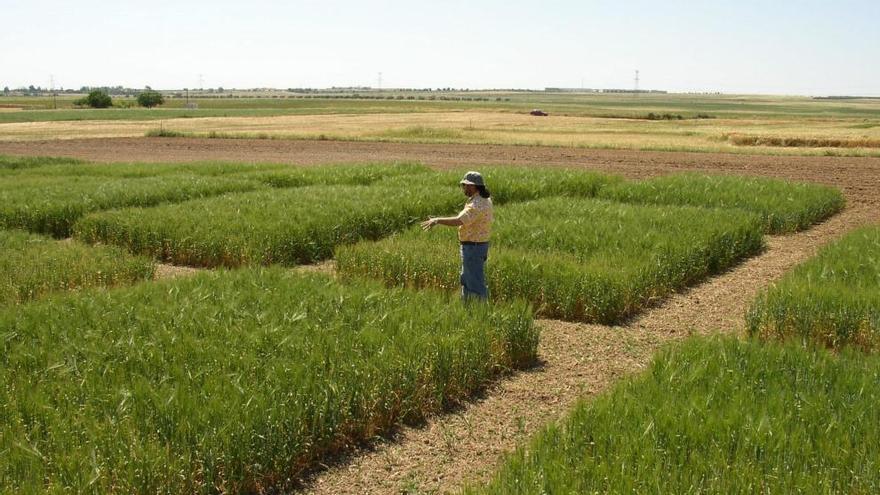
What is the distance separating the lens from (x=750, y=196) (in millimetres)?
20344

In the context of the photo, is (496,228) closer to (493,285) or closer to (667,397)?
(493,285)

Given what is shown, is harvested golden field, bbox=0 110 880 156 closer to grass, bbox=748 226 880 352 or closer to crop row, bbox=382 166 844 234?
crop row, bbox=382 166 844 234

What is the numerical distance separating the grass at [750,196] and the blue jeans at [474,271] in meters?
10.9

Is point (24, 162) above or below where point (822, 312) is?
above

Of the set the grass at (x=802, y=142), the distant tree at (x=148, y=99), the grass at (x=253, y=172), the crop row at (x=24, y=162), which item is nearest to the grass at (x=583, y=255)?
the grass at (x=253, y=172)

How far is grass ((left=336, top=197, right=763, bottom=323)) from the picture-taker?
11.7 metres

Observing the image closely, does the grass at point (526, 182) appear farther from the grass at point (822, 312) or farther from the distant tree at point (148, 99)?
the distant tree at point (148, 99)

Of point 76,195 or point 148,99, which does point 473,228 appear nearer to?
point 76,195

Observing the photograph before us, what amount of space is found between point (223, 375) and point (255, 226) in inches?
352

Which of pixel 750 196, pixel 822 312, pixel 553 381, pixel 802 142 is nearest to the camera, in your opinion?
pixel 553 381

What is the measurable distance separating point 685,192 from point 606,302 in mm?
10751

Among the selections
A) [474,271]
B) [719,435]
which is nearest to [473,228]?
[474,271]

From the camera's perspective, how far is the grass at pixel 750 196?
63.4 ft

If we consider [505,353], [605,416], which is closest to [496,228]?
[505,353]
